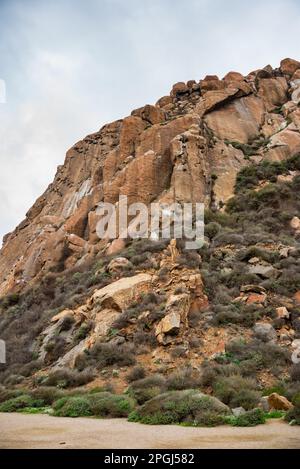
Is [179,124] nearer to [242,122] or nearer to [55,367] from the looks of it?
[242,122]

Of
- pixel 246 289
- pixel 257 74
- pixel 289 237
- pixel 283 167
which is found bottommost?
pixel 246 289

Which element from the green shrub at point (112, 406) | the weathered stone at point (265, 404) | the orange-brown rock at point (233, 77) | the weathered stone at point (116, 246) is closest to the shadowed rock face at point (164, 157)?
the orange-brown rock at point (233, 77)

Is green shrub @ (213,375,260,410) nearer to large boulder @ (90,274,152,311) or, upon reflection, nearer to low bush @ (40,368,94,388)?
low bush @ (40,368,94,388)

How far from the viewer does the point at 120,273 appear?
21.5m

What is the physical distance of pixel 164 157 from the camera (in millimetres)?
33062

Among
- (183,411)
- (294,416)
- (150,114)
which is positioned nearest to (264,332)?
(294,416)

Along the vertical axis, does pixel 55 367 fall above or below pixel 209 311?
below

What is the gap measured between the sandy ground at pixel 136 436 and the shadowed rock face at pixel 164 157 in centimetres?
2096

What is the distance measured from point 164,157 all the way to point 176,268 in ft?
50.5

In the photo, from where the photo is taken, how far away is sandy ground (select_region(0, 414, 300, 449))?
669 cm

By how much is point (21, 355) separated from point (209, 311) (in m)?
9.46
